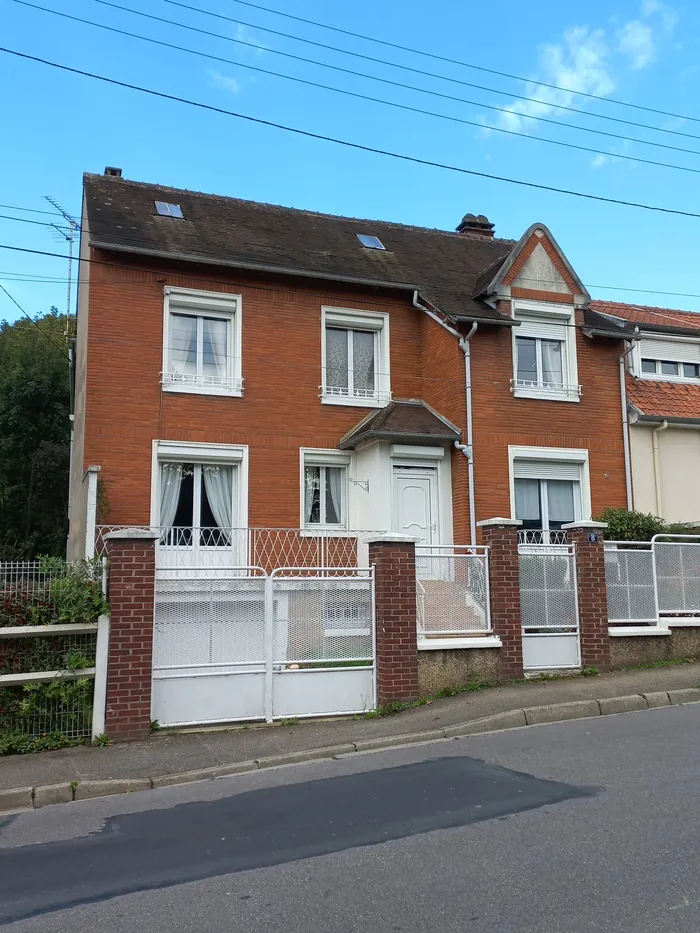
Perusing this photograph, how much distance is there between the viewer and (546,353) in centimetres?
1598

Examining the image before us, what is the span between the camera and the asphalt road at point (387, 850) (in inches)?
168

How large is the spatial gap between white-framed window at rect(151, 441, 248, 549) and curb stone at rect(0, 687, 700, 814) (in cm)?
605

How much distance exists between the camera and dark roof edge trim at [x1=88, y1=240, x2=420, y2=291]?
1369cm

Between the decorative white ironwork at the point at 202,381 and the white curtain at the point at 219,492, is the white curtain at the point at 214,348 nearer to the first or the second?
the decorative white ironwork at the point at 202,381

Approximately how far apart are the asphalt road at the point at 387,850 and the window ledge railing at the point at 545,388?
848 centimetres

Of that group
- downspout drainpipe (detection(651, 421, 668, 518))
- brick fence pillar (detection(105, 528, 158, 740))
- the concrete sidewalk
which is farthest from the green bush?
brick fence pillar (detection(105, 528, 158, 740))

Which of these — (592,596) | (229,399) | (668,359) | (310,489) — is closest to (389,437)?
(310,489)

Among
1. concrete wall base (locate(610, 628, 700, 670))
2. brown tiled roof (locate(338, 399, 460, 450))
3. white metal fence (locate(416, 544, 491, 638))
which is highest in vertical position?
brown tiled roof (locate(338, 399, 460, 450))

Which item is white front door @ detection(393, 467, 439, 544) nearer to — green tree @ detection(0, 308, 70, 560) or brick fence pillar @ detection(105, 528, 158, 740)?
brick fence pillar @ detection(105, 528, 158, 740)

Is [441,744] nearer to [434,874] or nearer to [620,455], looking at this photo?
[434,874]

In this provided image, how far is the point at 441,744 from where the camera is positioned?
8562 mm

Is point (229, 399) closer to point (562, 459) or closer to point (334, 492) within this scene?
point (334, 492)

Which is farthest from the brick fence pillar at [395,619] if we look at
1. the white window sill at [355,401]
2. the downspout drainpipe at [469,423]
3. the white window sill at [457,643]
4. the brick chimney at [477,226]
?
the brick chimney at [477,226]

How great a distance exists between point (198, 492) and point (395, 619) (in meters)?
5.48
